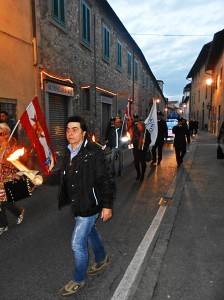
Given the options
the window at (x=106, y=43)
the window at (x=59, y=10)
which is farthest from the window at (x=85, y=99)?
the window at (x=59, y=10)

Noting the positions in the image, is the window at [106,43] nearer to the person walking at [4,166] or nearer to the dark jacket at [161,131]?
the dark jacket at [161,131]

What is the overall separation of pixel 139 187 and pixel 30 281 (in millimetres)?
4678

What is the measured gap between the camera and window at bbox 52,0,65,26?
11.2 meters

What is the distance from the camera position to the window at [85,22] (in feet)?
46.2

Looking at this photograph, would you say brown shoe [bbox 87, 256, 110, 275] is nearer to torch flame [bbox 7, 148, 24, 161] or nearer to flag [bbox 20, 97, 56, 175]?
torch flame [bbox 7, 148, 24, 161]

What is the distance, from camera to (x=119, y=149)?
30.0ft

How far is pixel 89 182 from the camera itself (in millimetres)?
2822

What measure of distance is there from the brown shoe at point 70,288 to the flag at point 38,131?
2.76 metres

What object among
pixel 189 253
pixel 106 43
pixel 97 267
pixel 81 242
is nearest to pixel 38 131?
pixel 97 267

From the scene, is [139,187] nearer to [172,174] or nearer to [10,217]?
[172,174]

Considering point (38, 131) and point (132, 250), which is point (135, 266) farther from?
Result: point (38, 131)

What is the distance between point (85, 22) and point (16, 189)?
1214 centimetres

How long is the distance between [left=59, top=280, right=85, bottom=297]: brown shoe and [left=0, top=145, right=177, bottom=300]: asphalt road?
47 mm

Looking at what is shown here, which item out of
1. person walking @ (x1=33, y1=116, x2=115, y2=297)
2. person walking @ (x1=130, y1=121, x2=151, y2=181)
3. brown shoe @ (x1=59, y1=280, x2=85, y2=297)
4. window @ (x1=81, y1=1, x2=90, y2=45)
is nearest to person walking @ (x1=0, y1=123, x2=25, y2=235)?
person walking @ (x1=33, y1=116, x2=115, y2=297)
